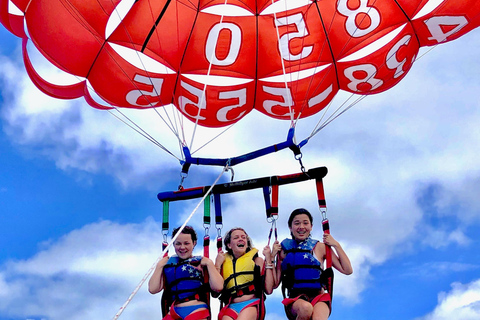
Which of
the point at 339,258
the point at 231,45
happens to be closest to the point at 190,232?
the point at 339,258

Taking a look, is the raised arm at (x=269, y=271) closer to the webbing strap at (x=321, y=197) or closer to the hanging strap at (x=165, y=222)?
the webbing strap at (x=321, y=197)

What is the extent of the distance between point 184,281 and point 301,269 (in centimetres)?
107

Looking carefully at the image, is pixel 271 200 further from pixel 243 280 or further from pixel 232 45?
pixel 232 45

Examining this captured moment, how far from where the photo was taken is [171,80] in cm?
654

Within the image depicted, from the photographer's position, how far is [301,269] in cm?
436

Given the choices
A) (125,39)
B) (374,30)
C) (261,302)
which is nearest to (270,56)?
(374,30)

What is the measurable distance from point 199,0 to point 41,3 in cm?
→ 186

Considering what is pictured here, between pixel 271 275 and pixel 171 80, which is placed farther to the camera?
pixel 171 80

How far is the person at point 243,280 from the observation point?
4.34 metres

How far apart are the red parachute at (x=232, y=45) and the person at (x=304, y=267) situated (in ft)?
6.52

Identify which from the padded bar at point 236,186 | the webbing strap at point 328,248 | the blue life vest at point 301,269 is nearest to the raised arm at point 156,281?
the padded bar at point 236,186

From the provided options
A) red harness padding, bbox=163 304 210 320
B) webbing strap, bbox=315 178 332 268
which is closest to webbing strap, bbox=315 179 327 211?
webbing strap, bbox=315 178 332 268

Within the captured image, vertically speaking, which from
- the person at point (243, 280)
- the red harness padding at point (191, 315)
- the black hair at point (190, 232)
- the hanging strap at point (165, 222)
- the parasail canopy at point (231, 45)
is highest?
the parasail canopy at point (231, 45)

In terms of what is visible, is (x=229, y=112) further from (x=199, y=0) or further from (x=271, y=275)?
(x=271, y=275)
